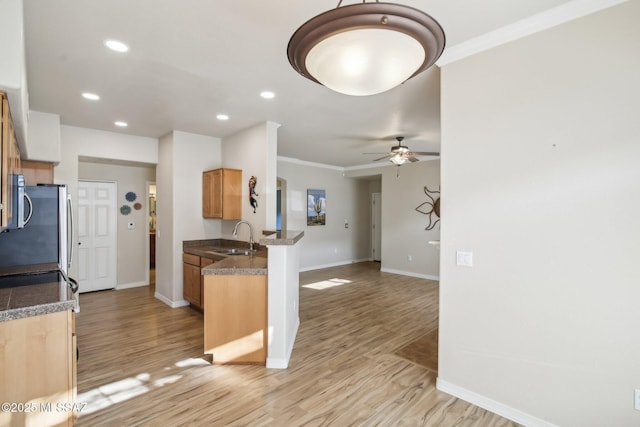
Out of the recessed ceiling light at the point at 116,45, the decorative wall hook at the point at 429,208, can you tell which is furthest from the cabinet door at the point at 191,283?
the decorative wall hook at the point at 429,208

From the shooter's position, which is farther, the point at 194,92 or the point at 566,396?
the point at 194,92

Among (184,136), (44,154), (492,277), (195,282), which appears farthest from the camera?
(184,136)

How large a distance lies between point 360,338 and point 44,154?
184 inches

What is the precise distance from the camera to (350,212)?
9.05 meters

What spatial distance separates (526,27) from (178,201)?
4.66m

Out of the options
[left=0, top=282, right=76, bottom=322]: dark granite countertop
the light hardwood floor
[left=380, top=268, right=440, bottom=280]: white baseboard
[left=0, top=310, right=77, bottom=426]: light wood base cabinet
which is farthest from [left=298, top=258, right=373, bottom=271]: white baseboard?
[left=0, top=310, right=77, bottom=426]: light wood base cabinet

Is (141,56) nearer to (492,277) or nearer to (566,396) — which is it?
(492,277)

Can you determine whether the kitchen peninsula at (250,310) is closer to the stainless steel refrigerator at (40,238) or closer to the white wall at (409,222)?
the stainless steel refrigerator at (40,238)

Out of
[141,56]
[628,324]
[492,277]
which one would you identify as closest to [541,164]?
[492,277]

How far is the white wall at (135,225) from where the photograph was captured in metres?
5.90

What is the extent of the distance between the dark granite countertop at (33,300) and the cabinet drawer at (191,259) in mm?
2276

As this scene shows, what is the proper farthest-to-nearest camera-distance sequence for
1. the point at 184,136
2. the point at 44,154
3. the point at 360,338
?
the point at 184,136
the point at 44,154
the point at 360,338

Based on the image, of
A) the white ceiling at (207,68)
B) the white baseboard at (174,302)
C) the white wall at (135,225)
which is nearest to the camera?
the white ceiling at (207,68)

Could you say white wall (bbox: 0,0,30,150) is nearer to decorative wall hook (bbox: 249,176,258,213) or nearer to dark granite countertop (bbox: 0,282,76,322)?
dark granite countertop (bbox: 0,282,76,322)
